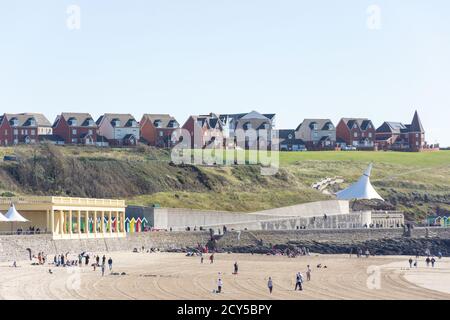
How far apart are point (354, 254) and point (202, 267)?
24.8 meters

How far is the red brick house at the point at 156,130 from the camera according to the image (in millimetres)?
164000

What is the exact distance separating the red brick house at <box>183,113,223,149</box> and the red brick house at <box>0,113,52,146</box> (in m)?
21.3

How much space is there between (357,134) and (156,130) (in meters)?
42.7

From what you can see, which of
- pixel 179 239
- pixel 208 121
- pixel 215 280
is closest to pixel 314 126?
pixel 208 121

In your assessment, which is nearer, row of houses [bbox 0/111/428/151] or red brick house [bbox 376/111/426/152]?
row of houses [bbox 0/111/428/151]

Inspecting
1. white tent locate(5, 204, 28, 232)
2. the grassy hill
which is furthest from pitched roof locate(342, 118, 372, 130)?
white tent locate(5, 204, 28, 232)

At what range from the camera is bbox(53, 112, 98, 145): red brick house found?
16012 centimetres

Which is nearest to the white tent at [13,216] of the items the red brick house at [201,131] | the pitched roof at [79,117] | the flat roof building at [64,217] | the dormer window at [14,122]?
the flat roof building at [64,217]

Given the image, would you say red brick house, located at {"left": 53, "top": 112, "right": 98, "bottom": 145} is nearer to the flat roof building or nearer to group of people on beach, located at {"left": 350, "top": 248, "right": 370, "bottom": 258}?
the flat roof building

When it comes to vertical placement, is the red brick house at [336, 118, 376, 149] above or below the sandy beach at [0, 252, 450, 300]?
above

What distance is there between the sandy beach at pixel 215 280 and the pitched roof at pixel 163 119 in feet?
251

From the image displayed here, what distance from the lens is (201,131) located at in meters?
162

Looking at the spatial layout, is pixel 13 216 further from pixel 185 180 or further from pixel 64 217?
pixel 185 180
